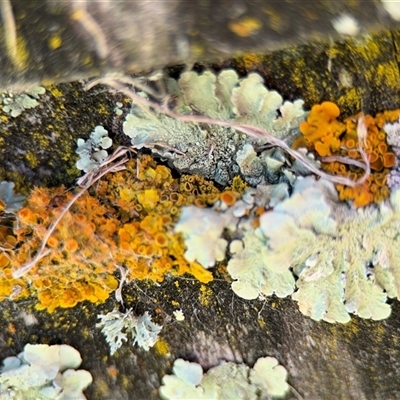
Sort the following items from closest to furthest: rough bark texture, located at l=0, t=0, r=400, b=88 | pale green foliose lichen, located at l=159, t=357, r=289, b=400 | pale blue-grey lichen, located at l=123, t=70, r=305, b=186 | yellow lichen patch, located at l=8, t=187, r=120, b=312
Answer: rough bark texture, located at l=0, t=0, r=400, b=88 → pale blue-grey lichen, located at l=123, t=70, r=305, b=186 → yellow lichen patch, located at l=8, t=187, r=120, b=312 → pale green foliose lichen, located at l=159, t=357, r=289, b=400

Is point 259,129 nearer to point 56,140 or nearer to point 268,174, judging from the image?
point 268,174

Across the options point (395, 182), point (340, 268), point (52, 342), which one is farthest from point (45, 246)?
point (395, 182)

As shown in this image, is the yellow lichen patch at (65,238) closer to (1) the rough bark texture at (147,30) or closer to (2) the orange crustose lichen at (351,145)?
(1) the rough bark texture at (147,30)

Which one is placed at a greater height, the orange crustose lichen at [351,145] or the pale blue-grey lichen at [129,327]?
the orange crustose lichen at [351,145]

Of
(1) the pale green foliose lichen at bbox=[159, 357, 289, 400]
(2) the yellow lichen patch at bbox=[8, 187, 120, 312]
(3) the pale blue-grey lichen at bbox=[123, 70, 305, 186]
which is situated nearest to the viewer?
(3) the pale blue-grey lichen at bbox=[123, 70, 305, 186]

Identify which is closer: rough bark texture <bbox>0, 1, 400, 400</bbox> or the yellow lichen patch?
rough bark texture <bbox>0, 1, 400, 400</bbox>

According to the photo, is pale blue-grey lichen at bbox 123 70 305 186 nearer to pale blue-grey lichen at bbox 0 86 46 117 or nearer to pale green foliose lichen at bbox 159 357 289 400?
pale blue-grey lichen at bbox 0 86 46 117

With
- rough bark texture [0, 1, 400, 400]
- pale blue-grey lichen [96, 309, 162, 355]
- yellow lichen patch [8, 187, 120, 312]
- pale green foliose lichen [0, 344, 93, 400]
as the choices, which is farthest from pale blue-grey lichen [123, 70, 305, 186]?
pale green foliose lichen [0, 344, 93, 400]

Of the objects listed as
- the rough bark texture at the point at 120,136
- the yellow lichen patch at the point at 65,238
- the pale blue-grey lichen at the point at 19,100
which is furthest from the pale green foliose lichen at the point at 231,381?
the pale blue-grey lichen at the point at 19,100
